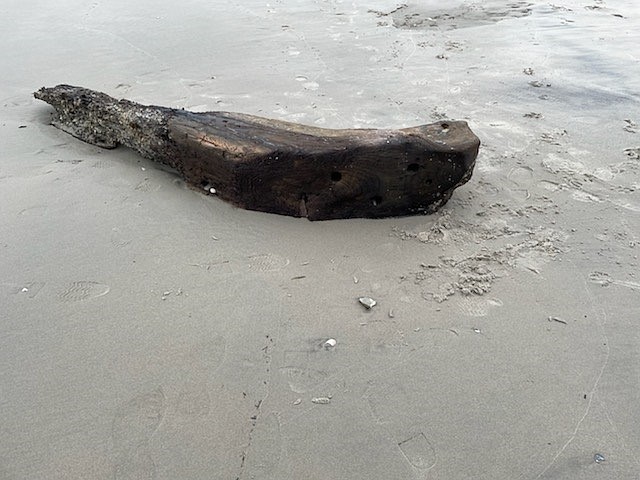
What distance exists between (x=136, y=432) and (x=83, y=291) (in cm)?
86

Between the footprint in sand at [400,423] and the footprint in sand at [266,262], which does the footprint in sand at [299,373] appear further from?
the footprint in sand at [266,262]

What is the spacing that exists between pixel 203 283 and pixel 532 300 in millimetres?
1541

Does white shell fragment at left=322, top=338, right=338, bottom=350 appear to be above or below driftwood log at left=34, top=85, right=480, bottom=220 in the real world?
below

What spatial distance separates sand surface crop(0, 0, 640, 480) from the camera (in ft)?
5.73

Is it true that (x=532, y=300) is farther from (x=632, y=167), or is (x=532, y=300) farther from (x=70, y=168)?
(x=70, y=168)

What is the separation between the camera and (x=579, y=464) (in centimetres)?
170

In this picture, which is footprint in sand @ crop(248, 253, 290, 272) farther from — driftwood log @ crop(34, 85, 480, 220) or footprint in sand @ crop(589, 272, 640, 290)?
footprint in sand @ crop(589, 272, 640, 290)

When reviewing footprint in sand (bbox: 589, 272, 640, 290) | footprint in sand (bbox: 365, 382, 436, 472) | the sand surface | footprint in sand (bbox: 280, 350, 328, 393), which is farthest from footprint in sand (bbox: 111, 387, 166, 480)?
footprint in sand (bbox: 589, 272, 640, 290)

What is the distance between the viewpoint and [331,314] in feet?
7.43

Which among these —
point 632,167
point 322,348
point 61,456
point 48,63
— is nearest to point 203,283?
point 322,348

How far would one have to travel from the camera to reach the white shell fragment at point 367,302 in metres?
2.29

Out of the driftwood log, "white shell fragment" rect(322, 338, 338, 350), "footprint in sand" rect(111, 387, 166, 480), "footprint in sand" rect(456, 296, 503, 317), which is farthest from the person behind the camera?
the driftwood log

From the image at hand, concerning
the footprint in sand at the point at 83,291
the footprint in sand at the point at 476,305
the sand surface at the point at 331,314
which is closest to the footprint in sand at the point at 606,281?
the sand surface at the point at 331,314

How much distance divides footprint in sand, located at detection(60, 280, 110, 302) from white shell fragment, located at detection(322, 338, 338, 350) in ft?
3.47
